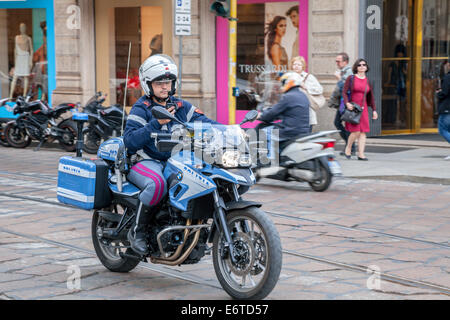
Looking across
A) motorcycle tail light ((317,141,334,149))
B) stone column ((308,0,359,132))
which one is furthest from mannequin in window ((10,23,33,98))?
motorcycle tail light ((317,141,334,149))

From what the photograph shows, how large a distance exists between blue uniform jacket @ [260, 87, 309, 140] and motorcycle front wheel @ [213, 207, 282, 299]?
17.4 ft

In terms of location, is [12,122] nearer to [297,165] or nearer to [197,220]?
[297,165]

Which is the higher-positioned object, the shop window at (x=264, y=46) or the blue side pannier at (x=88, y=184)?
the shop window at (x=264, y=46)

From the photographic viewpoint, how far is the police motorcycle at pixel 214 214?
438 centimetres

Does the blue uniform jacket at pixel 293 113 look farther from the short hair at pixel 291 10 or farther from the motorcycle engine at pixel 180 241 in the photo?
the short hair at pixel 291 10

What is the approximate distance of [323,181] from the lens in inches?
369

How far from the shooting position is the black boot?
15.9ft

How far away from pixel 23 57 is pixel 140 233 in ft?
52.5

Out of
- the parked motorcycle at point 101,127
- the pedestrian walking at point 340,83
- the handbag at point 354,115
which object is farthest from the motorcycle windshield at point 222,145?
the parked motorcycle at point 101,127

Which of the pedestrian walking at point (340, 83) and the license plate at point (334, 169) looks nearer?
the license plate at point (334, 169)

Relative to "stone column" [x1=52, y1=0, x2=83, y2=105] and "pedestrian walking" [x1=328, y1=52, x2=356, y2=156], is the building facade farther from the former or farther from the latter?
"pedestrian walking" [x1=328, y1=52, x2=356, y2=156]

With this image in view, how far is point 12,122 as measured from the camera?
14.8 metres

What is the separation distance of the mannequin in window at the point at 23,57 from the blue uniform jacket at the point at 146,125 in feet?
50.6

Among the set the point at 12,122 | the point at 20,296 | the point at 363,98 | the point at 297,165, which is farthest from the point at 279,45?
the point at 20,296
